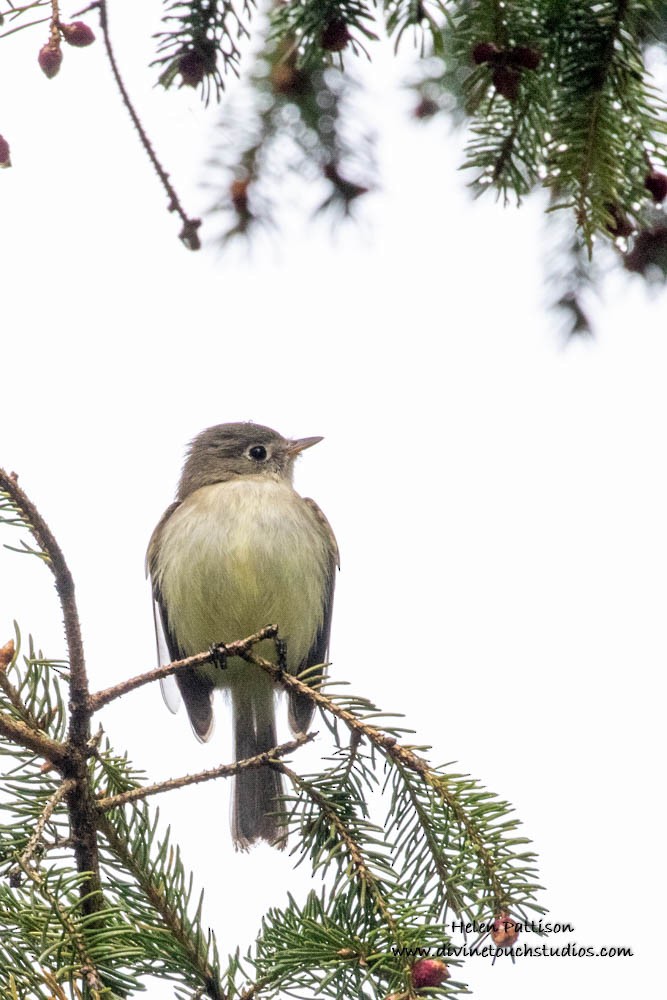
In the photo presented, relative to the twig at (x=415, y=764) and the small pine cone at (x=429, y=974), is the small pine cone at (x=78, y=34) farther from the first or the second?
the small pine cone at (x=429, y=974)

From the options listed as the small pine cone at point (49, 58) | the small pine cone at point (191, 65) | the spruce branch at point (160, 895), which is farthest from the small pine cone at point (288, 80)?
the spruce branch at point (160, 895)

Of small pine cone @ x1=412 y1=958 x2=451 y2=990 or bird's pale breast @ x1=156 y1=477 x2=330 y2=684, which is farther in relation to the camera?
bird's pale breast @ x1=156 y1=477 x2=330 y2=684

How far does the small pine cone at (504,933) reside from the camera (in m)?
2.07

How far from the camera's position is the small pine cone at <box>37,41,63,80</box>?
7.23ft

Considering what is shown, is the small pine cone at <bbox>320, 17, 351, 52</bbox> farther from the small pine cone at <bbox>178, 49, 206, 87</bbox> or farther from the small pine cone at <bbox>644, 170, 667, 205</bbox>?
the small pine cone at <bbox>644, 170, 667, 205</bbox>

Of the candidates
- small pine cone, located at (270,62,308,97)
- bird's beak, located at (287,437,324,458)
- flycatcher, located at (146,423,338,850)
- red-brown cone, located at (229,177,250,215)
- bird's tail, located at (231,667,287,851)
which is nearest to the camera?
small pine cone, located at (270,62,308,97)

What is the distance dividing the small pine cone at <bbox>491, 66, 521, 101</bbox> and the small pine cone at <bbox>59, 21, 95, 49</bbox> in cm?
85

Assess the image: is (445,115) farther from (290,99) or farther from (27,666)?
(27,666)

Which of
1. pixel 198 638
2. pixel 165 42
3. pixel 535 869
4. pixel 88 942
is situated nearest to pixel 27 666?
pixel 88 942

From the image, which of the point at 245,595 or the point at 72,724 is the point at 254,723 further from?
the point at 72,724

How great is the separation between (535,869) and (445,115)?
2.77 metres

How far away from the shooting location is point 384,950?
208 cm

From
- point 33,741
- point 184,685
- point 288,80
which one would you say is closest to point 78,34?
point 288,80

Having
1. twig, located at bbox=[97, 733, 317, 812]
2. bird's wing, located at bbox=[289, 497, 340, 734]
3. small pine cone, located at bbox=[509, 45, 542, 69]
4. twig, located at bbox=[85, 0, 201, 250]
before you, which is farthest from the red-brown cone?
twig, located at bbox=[97, 733, 317, 812]
